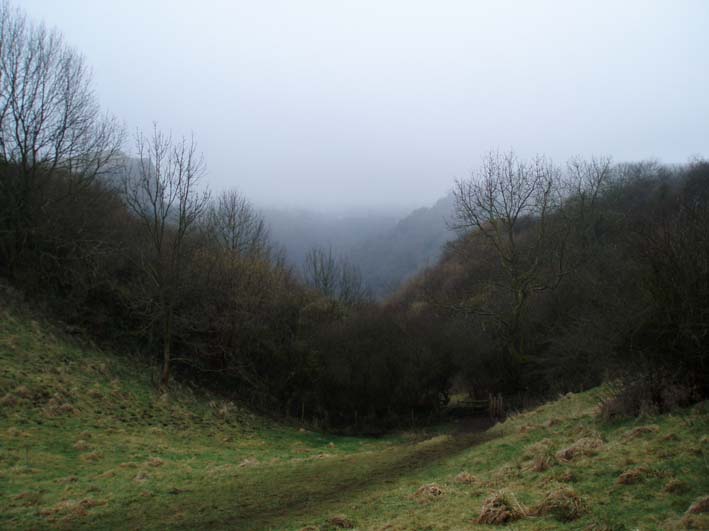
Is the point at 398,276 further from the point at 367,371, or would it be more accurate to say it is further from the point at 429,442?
the point at 429,442

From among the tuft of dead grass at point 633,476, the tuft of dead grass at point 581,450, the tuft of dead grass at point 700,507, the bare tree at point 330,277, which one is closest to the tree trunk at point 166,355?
the tuft of dead grass at point 581,450

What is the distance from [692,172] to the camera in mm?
58844

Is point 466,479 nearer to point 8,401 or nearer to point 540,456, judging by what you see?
point 540,456

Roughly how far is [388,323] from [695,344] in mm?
20857

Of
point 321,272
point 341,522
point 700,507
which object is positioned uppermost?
point 321,272

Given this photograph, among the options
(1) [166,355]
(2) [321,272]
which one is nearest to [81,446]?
(1) [166,355]

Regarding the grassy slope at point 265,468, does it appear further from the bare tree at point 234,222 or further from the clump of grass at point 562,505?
the bare tree at point 234,222

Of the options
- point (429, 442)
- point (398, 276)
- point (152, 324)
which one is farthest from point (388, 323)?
point (398, 276)

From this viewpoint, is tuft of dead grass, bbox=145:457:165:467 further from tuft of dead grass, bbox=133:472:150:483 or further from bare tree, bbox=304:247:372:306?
bare tree, bbox=304:247:372:306

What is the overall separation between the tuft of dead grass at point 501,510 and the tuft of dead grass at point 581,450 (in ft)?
7.69

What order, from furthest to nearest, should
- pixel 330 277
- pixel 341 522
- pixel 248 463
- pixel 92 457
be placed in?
pixel 330 277
pixel 248 463
pixel 92 457
pixel 341 522

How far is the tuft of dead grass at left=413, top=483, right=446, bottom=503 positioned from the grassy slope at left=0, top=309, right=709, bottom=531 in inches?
3.1

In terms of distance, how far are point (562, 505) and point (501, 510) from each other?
0.72 m

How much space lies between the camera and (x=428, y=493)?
8.46 meters
